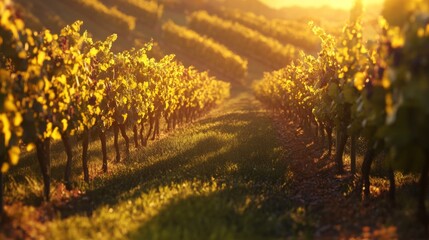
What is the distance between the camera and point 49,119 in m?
11.8

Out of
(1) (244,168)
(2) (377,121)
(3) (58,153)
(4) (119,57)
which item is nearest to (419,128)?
(2) (377,121)

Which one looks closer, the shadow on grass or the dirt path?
the shadow on grass

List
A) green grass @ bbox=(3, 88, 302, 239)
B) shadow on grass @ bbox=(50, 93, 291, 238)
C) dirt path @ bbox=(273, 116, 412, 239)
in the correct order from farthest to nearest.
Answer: dirt path @ bbox=(273, 116, 412, 239), shadow on grass @ bbox=(50, 93, 291, 238), green grass @ bbox=(3, 88, 302, 239)

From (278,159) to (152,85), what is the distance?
8746 mm

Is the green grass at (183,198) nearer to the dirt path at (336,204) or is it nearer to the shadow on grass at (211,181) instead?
the shadow on grass at (211,181)

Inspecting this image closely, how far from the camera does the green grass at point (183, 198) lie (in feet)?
28.3

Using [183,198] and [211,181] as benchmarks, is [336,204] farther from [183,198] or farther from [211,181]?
[183,198]

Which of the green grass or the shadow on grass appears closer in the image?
the green grass

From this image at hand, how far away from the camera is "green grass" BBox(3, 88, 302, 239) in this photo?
28.3 feet

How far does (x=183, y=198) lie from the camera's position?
33.0 feet

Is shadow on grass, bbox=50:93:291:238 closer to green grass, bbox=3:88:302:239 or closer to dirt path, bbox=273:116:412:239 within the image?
green grass, bbox=3:88:302:239

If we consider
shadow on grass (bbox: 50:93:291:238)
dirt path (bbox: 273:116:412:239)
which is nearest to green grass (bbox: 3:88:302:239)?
shadow on grass (bbox: 50:93:291:238)

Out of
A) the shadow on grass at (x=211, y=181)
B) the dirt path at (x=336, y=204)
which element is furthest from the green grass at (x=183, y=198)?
the dirt path at (x=336, y=204)

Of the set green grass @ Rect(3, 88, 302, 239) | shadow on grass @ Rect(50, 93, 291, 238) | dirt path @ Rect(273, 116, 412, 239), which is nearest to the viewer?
green grass @ Rect(3, 88, 302, 239)
